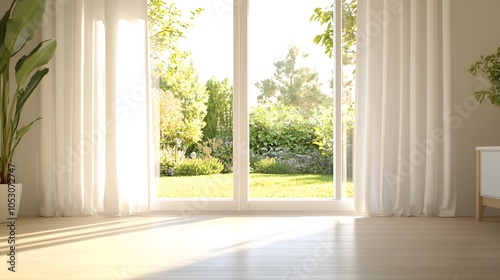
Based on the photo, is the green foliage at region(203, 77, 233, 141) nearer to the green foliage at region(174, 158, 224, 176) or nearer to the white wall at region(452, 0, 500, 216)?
the green foliage at region(174, 158, 224, 176)

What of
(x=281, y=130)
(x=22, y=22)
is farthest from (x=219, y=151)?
(x=22, y=22)

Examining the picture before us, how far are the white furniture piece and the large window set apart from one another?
3.53 feet

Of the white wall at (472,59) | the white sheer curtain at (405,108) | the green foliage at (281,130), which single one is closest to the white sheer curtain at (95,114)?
the green foliage at (281,130)

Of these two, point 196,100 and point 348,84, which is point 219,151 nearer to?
point 196,100

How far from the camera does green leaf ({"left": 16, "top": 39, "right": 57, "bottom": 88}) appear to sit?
399 centimetres

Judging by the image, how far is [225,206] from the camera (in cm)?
451

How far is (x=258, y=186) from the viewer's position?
15.4 ft

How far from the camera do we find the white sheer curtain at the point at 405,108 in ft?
14.0

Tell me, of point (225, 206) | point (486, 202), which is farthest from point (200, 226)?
point (486, 202)

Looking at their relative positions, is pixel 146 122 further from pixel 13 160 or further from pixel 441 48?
pixel 441 48

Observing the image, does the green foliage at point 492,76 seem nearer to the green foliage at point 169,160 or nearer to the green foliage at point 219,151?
the green foliage at point 219,151

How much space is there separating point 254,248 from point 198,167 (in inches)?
70.2

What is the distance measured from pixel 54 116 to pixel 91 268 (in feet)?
7.12

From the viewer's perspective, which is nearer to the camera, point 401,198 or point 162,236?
point 162,236
